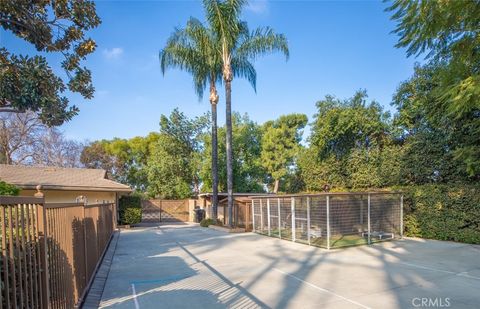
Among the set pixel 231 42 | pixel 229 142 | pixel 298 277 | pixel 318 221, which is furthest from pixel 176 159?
pixel 298 277

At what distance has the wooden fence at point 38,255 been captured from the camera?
241 centimetres

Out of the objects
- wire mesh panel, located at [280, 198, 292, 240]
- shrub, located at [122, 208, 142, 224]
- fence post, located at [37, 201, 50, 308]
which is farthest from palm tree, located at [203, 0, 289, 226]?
fence post, located at [37, 201, 50, 308]

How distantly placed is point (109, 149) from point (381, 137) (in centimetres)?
2857

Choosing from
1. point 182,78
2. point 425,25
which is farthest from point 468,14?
point 182,78

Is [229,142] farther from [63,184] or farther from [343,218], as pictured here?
[63,184]

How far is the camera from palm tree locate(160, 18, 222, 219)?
18.2 metres

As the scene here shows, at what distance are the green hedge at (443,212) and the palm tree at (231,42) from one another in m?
8.38

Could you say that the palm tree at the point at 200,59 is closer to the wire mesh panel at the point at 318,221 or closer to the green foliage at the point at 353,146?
the green foliage at the point at 353,146

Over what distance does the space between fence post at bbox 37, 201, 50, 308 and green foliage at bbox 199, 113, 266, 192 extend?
24.1 meters

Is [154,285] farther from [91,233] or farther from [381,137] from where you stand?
[381,137]

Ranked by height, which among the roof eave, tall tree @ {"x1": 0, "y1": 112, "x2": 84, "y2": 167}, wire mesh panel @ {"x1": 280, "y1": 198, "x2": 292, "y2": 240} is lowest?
wire mesh panel @ {"x1": 280, "y1": 198, "x2": 292, "y2": 240}

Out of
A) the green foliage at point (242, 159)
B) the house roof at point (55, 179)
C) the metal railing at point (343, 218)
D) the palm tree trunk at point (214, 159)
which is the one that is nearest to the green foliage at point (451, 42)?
the metal railing at point (343, 218)

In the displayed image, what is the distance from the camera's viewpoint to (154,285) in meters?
6.53

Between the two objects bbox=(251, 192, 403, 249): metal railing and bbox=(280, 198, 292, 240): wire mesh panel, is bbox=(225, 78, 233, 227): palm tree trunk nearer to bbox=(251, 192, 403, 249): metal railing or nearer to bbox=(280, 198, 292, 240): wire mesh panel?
bbox=(280, 198, 292, 240): wire mesh panel
